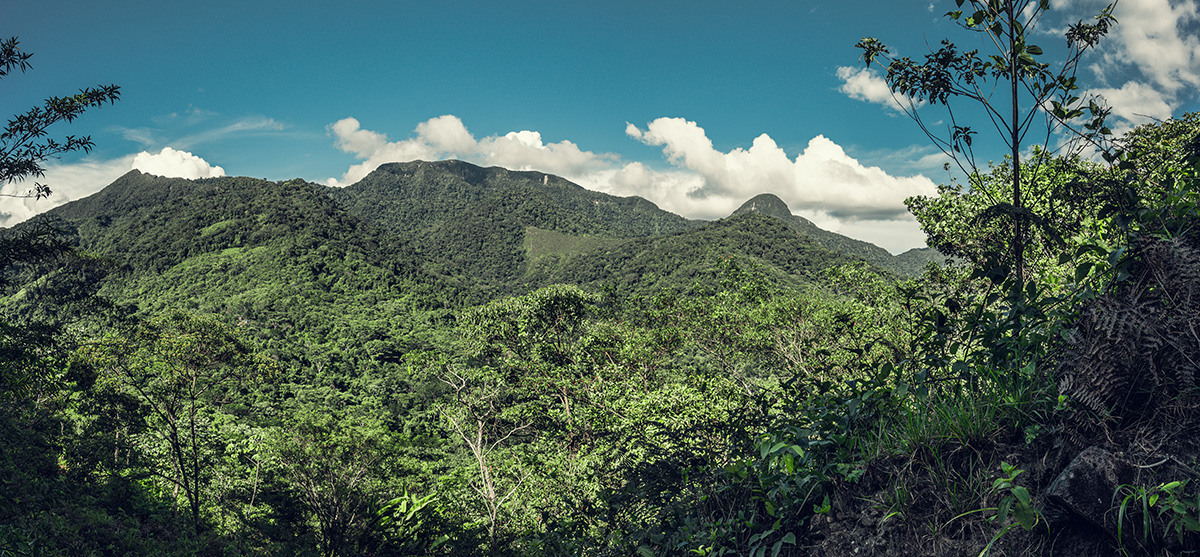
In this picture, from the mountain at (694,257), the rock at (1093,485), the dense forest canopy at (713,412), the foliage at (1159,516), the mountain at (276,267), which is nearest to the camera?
the foliage at (1159,516)

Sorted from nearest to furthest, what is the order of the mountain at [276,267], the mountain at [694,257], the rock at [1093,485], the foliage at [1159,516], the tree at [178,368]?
the foliage at [1159,516] < the rock at [1093,485] < the tree at [178,368] < the mountain at [276,267] < the mountain at [694,257]

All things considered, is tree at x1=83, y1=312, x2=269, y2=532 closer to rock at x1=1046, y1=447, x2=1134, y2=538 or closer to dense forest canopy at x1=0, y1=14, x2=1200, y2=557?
dense forest canopy at x1=0, y1=14, x2=1200, y2=557

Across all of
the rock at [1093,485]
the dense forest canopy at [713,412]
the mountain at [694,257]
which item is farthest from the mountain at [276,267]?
the rock at [1093,485]

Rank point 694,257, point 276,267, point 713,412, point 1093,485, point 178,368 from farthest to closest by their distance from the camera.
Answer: point 694,257
point 276,267
point 178,368
point 713,412
point 1093,485

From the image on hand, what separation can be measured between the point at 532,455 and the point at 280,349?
191 feet

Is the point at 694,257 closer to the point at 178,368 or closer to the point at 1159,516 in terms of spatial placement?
the point at 178,368

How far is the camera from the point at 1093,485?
1.66 metres

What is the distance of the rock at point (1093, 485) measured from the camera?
64.2 inches

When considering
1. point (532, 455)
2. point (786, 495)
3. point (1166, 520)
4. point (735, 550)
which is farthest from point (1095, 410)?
point (532, 455)

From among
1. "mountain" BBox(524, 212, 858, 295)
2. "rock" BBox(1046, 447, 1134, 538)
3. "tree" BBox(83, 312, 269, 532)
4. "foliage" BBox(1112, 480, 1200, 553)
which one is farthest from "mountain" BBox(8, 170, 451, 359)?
"foliage" BBox(1112, 480, 1200, 553)

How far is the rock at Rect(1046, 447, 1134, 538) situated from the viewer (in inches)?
64.2

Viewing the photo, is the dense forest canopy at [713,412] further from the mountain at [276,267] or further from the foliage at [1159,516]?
the mountain at [276,267]

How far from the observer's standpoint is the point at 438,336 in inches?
2837

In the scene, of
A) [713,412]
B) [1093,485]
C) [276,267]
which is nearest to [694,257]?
[276,267]
